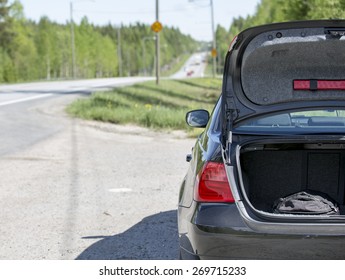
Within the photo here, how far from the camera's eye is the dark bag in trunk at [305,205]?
366cm

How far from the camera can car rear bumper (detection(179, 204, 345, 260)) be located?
3141mm

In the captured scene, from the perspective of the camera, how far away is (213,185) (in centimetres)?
336

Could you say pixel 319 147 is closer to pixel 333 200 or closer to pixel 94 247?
pixel 333 200

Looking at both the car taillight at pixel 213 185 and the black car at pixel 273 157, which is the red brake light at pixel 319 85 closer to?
the black car at pixel 273 157

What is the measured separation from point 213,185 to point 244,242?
384 millimetres

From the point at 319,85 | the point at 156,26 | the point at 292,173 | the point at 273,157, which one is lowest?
the point at 292,173

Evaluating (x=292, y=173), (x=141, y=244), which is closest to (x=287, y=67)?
(x=292, y=173)

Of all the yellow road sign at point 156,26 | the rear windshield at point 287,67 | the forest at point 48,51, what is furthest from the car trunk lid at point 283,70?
the forest at point 48,51

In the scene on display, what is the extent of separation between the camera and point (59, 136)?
13617 mm

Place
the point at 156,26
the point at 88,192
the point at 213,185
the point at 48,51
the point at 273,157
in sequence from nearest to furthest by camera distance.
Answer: the point at 213,185
the point at 273,157
the point at 88,192
the point at 156,26
the point at 48,51

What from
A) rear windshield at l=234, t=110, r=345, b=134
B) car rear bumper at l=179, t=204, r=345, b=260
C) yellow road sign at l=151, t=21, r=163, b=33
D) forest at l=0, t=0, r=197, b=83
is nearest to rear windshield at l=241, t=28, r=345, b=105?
rear windshield at l=234, t=110, r=345, b=134

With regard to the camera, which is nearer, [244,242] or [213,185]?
[244,242]

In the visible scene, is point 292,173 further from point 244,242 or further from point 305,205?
point 244,242
